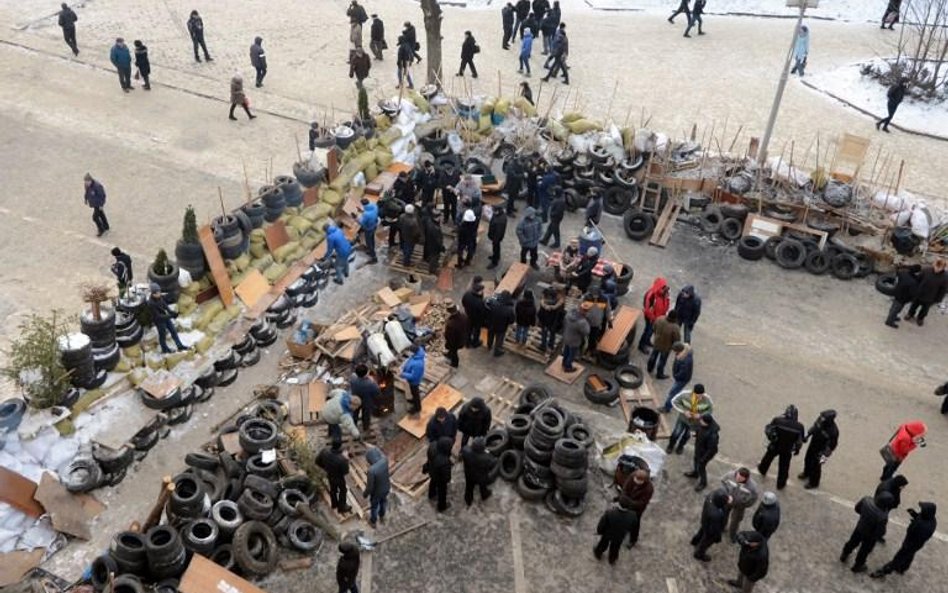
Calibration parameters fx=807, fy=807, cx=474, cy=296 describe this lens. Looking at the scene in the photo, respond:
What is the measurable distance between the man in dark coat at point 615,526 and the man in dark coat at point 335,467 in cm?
340

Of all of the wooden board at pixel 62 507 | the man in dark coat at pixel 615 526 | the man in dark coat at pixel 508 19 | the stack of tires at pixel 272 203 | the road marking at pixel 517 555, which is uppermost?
the man in dark coat at pixel 508 19

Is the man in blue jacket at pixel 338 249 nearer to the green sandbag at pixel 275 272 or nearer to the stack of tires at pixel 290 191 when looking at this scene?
the green sandbag at pixel 275 272

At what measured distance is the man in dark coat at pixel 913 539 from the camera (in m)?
9.93

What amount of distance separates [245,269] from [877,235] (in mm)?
12877

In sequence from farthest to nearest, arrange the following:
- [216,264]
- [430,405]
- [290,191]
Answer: [290,191] < [216,264] < [430,405]

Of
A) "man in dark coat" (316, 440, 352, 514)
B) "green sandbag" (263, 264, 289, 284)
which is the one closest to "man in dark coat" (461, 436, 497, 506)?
"man in dark coat" (316, 440, 352, 514)

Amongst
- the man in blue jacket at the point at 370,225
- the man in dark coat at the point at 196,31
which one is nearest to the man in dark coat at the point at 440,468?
the man in blue jacket at the point at 370,225

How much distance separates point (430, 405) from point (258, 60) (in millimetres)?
14810

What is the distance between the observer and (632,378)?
1362 cm

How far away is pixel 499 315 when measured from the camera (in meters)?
13.6

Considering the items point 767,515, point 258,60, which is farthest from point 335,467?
point 258,60

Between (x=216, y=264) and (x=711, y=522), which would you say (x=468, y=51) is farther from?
(x=711, y=522)

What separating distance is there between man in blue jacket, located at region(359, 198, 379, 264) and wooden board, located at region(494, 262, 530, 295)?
8.97 feet

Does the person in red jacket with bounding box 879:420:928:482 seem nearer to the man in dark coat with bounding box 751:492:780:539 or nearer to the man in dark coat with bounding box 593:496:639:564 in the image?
the man in dark coat with bounding box 751:492:780:539
